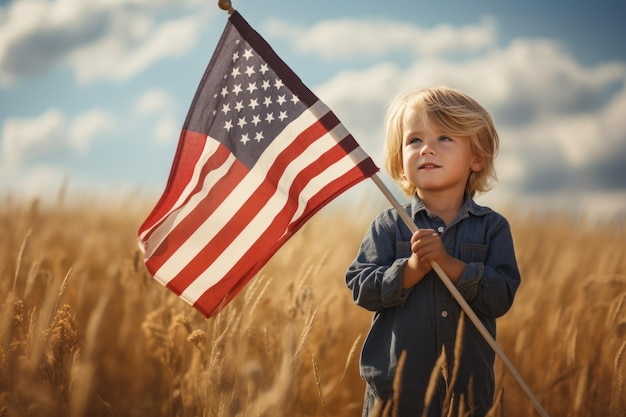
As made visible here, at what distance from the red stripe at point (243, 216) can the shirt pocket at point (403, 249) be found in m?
0.53

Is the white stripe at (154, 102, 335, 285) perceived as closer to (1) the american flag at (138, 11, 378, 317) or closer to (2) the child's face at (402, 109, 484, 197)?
(1) the american flag at (138, 11, 378, 317)

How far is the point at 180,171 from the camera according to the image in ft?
8.09

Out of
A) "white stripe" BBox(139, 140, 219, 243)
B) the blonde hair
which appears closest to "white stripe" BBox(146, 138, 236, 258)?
"white stripe" BBox(139, 140, 219, 243)

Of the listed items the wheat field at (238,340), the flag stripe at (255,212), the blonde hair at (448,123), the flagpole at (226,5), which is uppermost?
the flagpole at (226,5)

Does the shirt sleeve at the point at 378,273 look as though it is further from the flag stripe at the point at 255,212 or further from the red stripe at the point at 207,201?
the red stripe at the point at 207,201

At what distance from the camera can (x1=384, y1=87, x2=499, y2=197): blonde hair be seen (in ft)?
7.32

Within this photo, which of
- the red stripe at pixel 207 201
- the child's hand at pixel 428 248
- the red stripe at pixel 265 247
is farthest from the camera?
the red stripe at pixel 207 201

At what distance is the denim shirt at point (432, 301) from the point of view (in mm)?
2080

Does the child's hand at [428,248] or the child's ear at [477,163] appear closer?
the child's hand at [428,248]

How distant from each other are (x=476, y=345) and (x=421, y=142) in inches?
30.3

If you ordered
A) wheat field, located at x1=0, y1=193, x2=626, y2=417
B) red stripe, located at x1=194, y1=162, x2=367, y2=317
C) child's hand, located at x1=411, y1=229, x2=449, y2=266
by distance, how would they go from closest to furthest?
child's hand, located at x1=411, y1=229, x2=449, y2=266 < wheat field, located at x1=0, y1=193, x2=626, y2=417 < red stripe, located at x1=194, y1=162, x2=367, y2=317

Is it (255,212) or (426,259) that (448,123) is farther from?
(255,212)

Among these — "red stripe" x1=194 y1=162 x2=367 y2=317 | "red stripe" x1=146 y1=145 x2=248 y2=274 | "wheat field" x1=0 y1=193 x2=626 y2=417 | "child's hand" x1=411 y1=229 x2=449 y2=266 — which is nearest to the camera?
"child's hand" x1=411 y1=229 x2=449 y2=266

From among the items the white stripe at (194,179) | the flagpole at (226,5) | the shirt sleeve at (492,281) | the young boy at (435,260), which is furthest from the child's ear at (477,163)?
the flagpole at (226,5)
